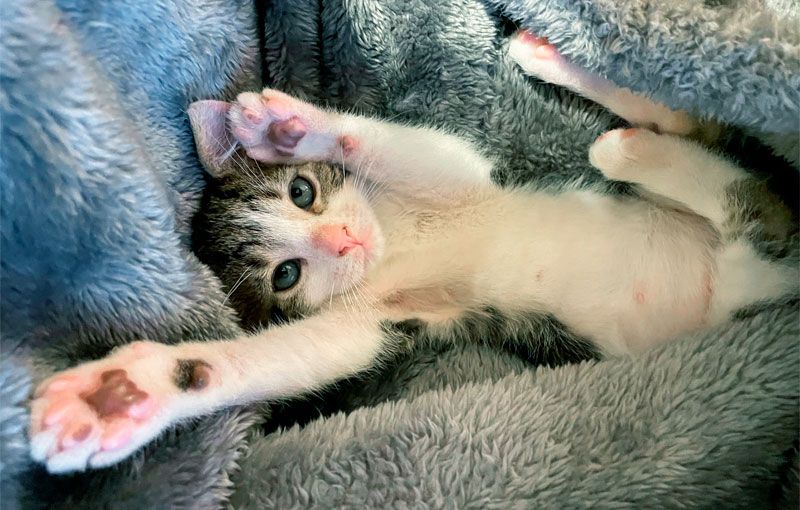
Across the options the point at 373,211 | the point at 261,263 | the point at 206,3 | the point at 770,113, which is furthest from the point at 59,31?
the point at 770,113

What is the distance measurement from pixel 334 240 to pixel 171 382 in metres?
0.39

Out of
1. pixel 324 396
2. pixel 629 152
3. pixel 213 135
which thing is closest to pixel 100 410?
pixel 324 396

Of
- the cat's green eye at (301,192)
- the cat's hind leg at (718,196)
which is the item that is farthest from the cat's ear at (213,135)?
the cat's hind leg at (718,196)

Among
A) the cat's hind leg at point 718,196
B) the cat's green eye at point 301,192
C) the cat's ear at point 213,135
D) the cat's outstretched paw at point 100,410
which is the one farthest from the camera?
the cat's green eye at point 301,192

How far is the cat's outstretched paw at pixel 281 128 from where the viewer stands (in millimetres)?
1142

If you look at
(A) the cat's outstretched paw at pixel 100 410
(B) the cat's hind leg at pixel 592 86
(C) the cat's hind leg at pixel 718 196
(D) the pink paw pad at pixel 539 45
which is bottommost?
(A) the cat's outstretched paw at pixel 100 410

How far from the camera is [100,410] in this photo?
75 centimetres

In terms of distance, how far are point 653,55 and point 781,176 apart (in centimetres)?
32

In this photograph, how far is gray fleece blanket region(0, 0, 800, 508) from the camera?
0.76 metres

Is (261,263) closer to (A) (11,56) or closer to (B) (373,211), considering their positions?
(B) (373,211)

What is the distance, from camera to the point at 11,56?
0.70 meters

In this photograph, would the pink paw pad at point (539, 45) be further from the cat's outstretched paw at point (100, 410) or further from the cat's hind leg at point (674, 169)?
the cat's outstretched paw at point (100, 410)

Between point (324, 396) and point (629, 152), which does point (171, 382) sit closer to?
point (324, 396)

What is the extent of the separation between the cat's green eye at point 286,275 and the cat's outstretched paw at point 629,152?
22.1 inches
